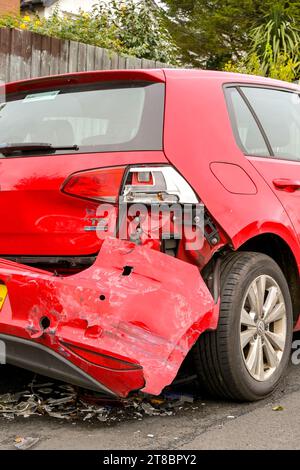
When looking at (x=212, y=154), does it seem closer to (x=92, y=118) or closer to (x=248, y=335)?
(x=92, y=118)

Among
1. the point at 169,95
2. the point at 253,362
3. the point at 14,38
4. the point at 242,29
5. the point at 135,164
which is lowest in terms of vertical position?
the point at 253,362

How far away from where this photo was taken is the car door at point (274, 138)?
12.6 ft

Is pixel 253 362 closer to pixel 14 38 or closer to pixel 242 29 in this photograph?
pixel 14 38

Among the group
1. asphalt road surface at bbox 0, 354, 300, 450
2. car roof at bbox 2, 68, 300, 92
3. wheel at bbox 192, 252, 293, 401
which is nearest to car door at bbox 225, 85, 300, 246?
car roof at bbox 2, 68, 300, 92

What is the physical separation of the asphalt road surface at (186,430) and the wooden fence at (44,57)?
4885mm

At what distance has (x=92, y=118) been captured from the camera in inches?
142

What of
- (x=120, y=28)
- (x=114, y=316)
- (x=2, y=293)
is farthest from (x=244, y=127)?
(x=120, y=28)

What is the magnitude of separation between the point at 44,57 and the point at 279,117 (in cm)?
427

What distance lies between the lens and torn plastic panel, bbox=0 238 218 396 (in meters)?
2.98

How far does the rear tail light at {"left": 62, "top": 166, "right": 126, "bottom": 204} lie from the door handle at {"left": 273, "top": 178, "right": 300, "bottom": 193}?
1001 millimetres

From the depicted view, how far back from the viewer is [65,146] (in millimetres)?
3465

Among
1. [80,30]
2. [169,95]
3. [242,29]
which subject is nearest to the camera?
[169,95]

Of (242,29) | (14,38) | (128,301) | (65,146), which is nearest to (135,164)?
(65,146)

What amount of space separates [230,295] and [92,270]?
0.72m
